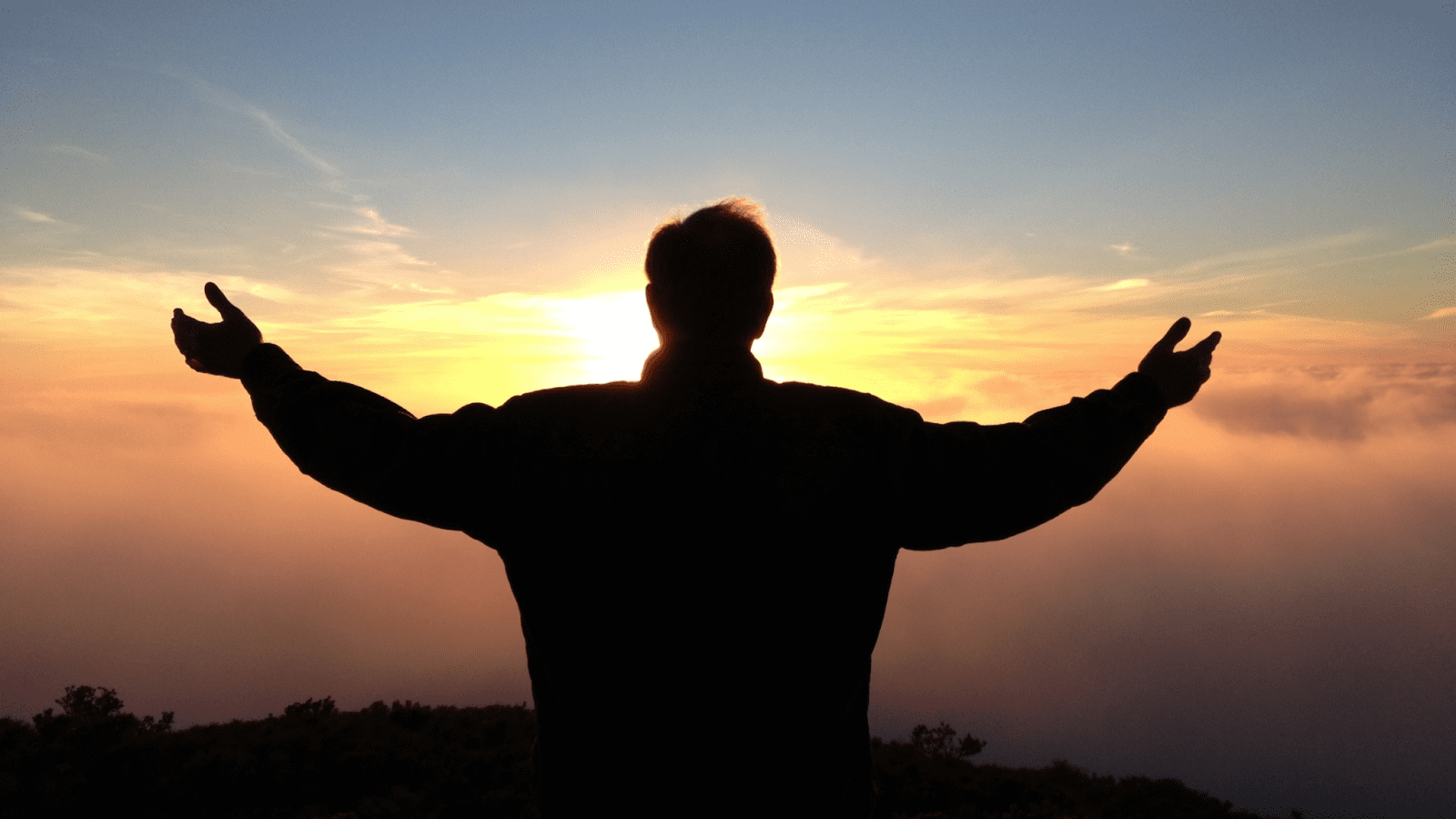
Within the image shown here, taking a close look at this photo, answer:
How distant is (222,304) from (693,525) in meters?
1.66

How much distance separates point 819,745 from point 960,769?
561 inches

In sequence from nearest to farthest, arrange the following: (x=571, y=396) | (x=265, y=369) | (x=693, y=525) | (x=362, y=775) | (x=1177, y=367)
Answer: (x=693, y=525) < (x=571, y=396) < (x=265, y=369) < (x=1177, y=367) < (x=362, y=775)

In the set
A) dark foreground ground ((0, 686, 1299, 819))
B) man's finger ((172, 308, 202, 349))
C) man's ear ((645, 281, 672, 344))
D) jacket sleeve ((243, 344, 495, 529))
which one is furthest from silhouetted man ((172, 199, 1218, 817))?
dark foreground ground ((0, 686, 1299, 819))

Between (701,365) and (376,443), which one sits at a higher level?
(701,365)

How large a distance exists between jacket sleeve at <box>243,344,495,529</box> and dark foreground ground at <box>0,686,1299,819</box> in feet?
35.7

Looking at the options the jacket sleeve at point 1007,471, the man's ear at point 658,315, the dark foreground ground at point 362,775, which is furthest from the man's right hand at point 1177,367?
the dark foreground ground at point 362,775

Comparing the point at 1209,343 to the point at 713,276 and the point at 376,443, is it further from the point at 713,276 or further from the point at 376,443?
the point at 376,443

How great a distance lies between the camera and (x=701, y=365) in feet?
7.68

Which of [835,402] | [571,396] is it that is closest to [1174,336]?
[835,402]

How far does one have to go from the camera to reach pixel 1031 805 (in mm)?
12656

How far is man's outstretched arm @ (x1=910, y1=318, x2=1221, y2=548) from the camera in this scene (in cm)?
227

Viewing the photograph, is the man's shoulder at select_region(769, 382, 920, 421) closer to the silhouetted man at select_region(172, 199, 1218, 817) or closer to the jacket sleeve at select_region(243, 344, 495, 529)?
the silhouetted man at select_region(172, 199, 1218, 817)

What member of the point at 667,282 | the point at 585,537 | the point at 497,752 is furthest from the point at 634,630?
the point at 497,752

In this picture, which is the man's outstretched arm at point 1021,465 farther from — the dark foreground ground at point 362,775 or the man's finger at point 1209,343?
the dark foreground ground at point 362,775
